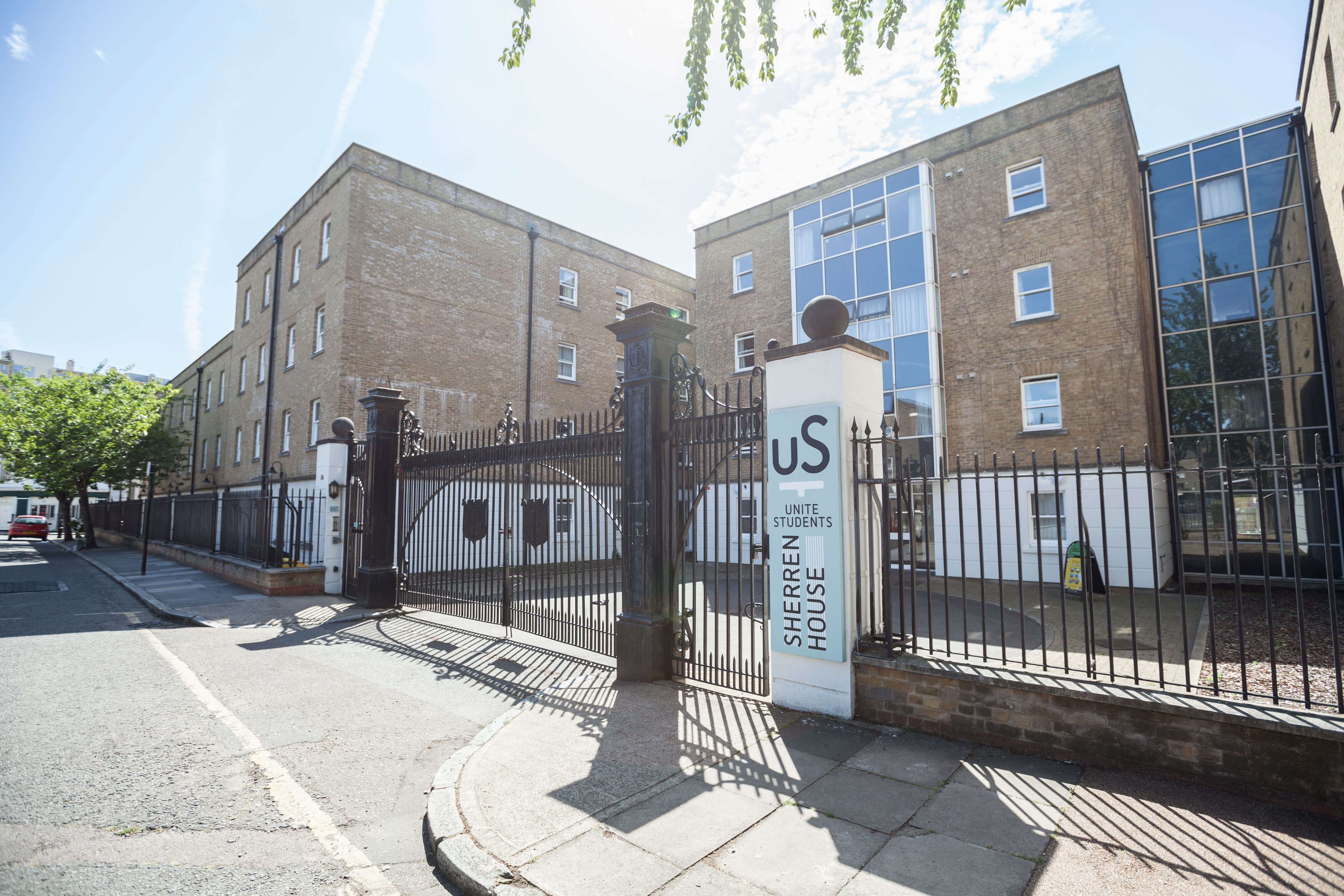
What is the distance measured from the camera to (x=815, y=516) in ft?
17.8

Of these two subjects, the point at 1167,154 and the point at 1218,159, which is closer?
the point at 1218,159

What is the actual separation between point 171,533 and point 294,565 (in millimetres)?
A: 14591

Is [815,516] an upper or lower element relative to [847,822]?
upper

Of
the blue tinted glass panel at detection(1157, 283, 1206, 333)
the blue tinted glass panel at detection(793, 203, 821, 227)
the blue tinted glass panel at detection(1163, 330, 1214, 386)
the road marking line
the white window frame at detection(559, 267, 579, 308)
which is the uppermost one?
the blue tinted glass panel at detection(793, 203, 821, 227)

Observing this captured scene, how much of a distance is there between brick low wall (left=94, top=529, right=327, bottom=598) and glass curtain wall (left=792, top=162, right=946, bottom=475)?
13.6 metres

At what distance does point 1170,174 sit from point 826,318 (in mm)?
17424

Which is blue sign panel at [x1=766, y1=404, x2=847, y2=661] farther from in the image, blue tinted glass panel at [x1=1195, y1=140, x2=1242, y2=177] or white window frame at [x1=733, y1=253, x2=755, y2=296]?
blue tinted glass panel at [x1=1195, y1=140, x2=1242, y2=177]

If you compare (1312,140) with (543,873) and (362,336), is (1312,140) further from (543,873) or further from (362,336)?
(362,336)

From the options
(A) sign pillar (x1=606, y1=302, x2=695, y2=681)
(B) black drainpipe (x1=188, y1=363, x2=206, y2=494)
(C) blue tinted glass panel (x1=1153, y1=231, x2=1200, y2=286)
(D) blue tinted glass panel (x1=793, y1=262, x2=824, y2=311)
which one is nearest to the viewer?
(A) sign pillar (x1=606, y1=302, x2=695, y2=681)

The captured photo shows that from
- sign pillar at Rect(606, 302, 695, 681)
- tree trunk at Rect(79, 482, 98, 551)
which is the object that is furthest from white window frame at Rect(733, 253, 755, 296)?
tree trunk at Rect(79, 482, 98, 551)

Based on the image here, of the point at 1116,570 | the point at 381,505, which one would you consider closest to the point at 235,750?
the point at 381,505

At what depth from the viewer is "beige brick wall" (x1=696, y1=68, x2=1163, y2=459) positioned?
48.9 ft

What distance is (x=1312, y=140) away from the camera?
14609 millimetres

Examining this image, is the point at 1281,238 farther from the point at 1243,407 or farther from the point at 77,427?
the point at 77,427
